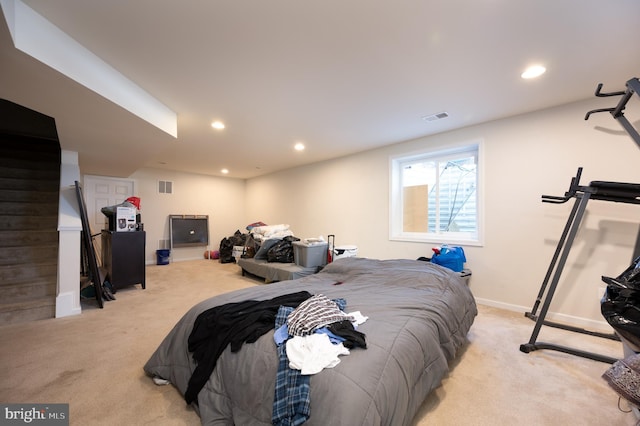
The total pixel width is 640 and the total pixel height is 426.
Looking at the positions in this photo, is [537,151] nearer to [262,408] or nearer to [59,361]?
[262,408]

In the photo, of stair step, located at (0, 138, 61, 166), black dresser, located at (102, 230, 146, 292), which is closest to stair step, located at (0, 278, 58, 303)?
black dresser, located at (102, 230, 146, 292)

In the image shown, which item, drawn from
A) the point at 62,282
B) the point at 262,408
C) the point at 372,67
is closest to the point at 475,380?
the point at 262,408

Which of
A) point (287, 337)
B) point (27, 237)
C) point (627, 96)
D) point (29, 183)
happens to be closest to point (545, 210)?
point (627, 96)

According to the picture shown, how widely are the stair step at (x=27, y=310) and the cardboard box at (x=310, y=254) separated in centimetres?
311

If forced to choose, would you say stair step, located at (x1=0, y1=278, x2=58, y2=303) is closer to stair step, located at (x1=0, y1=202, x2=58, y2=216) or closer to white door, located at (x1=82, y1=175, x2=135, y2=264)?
stair step, located at (x1=0, y1=202, x2=58, y2=216)

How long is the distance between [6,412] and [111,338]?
983 mm

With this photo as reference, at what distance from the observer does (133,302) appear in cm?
347

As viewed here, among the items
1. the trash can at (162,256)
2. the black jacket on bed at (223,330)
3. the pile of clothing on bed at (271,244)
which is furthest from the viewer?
the trash can at (162,256)

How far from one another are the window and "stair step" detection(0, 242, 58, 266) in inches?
201

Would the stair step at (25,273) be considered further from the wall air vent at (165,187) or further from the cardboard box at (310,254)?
the wall air vent at (165,187)

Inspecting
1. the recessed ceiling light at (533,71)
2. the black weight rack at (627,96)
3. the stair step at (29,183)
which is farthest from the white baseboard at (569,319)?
the stair step at (29,183)

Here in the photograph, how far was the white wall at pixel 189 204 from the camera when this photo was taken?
6.36m

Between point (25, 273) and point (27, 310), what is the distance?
0.69 meters

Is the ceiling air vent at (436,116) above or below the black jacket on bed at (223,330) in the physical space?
above
